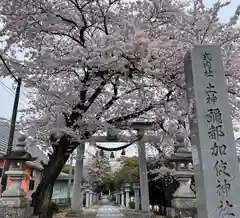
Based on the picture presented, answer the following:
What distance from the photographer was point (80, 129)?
5.56 metres

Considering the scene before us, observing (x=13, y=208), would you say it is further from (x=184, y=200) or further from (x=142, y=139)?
(x=184, y=200)

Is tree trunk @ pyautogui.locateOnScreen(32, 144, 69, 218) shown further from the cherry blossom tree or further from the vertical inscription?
the vertical inscription

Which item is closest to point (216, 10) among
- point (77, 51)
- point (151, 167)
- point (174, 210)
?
point (77, 51)

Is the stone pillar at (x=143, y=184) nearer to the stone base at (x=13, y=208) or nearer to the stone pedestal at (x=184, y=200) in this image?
the stone pedestal at (x=184, y=200)

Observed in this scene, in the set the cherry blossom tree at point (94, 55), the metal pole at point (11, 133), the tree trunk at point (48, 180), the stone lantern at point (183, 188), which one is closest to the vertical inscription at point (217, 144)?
the cherry blossom tree at point (94, 55)

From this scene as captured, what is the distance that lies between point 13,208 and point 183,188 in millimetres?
4251

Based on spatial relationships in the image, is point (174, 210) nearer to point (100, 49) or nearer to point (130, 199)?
point (100, 49)

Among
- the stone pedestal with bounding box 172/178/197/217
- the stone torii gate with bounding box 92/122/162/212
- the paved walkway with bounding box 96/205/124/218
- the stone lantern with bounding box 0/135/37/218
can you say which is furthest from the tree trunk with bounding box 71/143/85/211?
the stone pedestal with bounding box 172/178/197/217

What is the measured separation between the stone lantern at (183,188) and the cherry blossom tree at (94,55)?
67.0 inches

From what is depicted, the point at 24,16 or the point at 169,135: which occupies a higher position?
the point at 24,16

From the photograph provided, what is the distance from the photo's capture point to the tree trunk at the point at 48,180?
17.8 ft

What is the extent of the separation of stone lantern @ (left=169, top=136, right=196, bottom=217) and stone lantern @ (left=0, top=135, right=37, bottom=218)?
3.86 m

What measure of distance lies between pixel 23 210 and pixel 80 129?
2.30 meters

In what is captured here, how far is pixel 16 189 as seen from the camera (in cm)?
591
